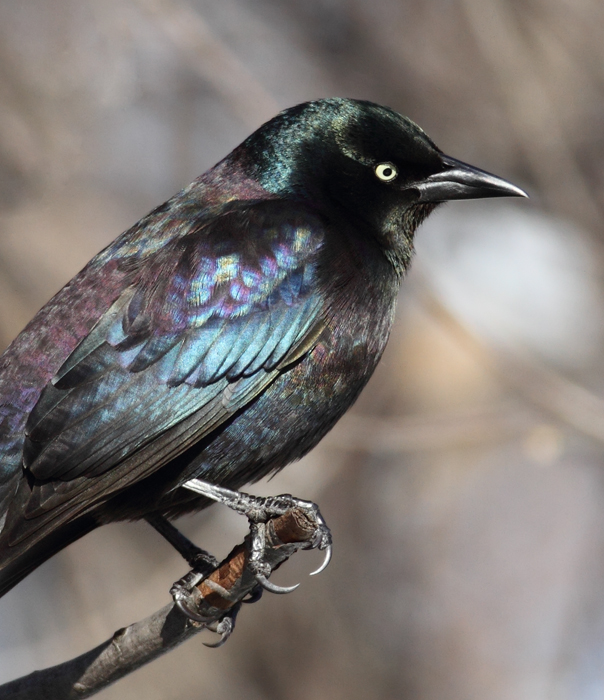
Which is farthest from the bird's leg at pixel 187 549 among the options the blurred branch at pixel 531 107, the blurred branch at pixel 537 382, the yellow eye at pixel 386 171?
the blurred branch at pixel 531 107

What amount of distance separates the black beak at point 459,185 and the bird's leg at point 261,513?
142 cm

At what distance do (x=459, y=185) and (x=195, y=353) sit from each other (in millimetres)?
1319

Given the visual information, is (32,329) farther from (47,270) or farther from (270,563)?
(47,270)

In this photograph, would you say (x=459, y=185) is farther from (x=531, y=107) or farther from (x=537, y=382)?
(x=531, y=107)

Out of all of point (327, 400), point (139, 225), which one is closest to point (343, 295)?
point (327, 400)

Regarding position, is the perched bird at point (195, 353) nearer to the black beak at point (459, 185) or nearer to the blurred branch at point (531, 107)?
the black beak at point (459, 185)

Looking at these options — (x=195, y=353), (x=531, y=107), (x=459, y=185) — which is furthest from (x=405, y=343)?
(x=195, y=353)

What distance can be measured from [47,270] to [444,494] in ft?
10.5

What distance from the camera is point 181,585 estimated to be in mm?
3658

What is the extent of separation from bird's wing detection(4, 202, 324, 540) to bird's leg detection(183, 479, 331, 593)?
0.81ft

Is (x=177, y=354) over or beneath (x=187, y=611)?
over

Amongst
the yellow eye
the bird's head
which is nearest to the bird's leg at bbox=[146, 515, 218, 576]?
the bird's head

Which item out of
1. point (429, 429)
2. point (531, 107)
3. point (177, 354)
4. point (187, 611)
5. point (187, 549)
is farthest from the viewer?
point (531, 107)

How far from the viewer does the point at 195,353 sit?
12.1ft
